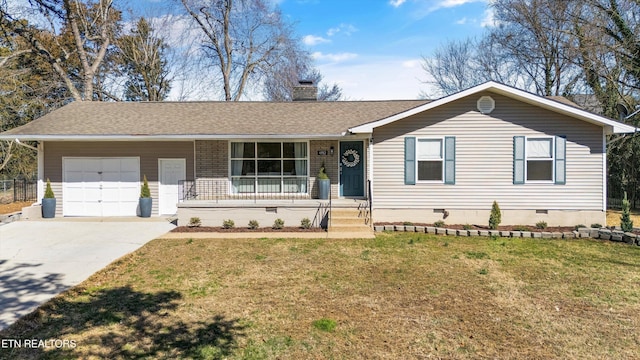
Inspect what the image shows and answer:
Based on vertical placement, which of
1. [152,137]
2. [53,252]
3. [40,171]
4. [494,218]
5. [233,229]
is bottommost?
[53,252]

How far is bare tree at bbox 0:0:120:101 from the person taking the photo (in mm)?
19531

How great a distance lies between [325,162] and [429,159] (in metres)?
3.46

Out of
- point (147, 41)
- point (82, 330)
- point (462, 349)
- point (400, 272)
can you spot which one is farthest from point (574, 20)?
point (147, 41)

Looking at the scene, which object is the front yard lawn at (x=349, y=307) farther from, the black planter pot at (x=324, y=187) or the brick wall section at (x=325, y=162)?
the brick wall section at (x=325, y=162)

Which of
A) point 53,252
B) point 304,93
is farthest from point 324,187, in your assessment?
point 53,252

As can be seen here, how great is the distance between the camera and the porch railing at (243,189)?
12.6 meters

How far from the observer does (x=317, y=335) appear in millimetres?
4379

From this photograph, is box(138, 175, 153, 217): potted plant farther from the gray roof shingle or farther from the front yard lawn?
the front yard lawn

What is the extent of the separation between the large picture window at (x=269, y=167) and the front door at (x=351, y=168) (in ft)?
4.25

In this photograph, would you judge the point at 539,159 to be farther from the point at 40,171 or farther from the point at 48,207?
the point at 40,171

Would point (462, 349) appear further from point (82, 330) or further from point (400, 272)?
point (82, 330)

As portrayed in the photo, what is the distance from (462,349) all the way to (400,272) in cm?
280

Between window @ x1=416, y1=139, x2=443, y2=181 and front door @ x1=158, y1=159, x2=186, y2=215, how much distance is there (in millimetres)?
8109

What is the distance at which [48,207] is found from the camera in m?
12.2
